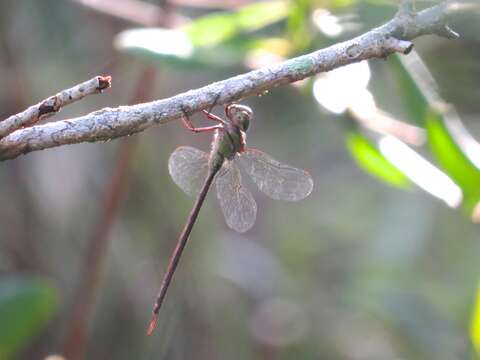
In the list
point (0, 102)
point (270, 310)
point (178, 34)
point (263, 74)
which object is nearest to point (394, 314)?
point (270, 310)

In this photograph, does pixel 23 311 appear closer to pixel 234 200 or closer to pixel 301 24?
pixel 234 200

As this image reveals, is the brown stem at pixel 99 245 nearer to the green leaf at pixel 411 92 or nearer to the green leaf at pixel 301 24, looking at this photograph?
the green leaf at pixel 301 24

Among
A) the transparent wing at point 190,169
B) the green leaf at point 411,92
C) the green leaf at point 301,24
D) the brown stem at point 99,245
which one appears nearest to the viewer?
the transparent wing at point 190,169

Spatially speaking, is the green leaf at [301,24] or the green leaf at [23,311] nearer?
the green leaf at [301,24]

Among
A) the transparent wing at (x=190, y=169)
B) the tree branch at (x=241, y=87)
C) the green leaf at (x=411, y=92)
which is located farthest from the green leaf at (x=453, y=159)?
the tree branch at (x=241, y=87)

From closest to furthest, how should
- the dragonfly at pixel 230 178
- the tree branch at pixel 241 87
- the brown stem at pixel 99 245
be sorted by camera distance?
the tree branch at pixel 241 87 < the dragonfly at pixel 230 178 < the brown stem at pixel 99 245

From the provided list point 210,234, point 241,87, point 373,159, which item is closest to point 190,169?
point 373,159

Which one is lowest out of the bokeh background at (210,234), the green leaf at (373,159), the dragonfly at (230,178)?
the bokeh background at (210,234)
